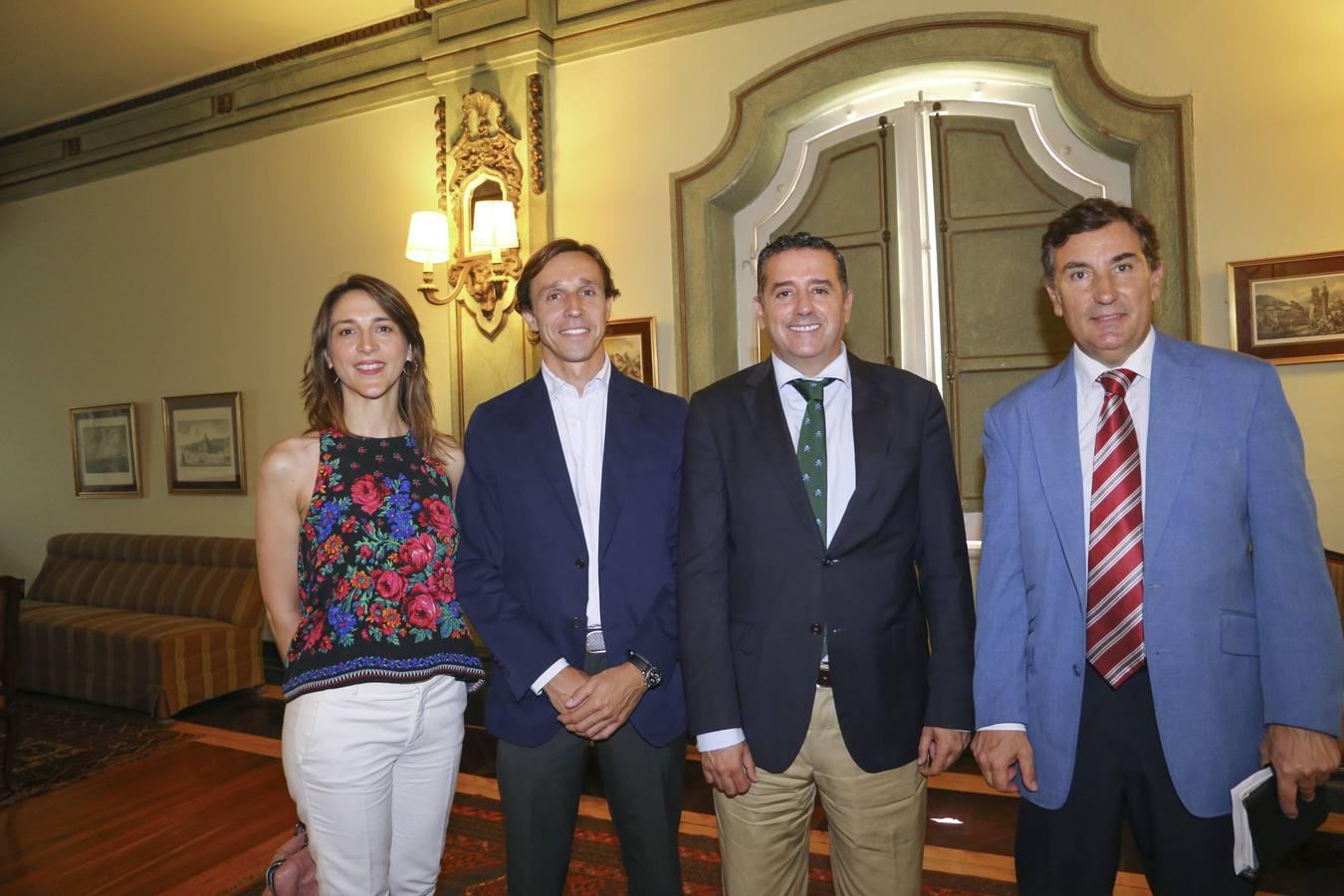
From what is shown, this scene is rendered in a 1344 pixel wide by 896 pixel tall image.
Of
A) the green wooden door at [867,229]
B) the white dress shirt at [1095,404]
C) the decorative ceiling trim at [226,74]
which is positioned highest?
the decorative ceiling trim at [226,74]

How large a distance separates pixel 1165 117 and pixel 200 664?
569cm

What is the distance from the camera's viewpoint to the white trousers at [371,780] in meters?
1.67

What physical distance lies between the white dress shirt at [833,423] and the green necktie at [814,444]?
0.04 feet

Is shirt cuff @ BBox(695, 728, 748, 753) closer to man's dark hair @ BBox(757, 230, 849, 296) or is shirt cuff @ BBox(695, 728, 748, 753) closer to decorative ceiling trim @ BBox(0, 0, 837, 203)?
man's dark hair @ BBox(757, 230, 849, 296)

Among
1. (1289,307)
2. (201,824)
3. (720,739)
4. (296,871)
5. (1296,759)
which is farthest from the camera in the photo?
(201,824)

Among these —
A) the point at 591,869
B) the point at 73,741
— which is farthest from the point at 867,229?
the point at 73,741

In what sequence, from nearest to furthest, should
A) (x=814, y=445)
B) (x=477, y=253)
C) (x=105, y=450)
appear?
(x=814, y=445) → (x=477, y=253) → (x=105, y=450)

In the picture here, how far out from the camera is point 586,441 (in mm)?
1950

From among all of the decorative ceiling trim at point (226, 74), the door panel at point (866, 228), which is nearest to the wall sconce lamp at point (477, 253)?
the decorative ceiling trim at point (226, 74)

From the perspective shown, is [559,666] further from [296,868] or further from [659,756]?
[296,868]

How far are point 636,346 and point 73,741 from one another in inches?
145

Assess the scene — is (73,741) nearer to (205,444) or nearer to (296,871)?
(205,444)

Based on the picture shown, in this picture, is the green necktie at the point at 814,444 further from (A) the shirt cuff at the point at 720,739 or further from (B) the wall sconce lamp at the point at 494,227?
(B) the wall sconce lamp at the point at 494,227

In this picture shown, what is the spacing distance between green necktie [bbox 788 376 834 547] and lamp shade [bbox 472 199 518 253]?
2.96 metres
